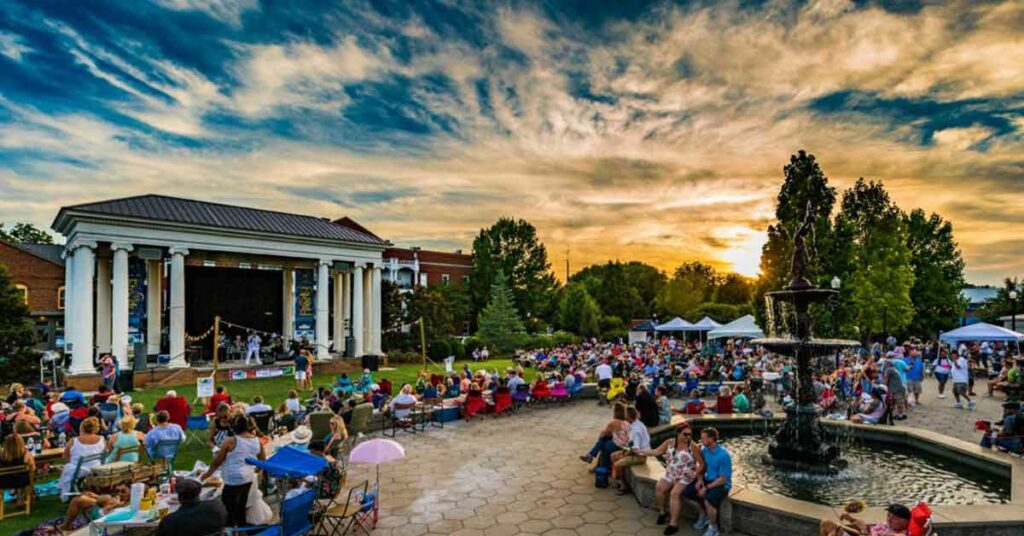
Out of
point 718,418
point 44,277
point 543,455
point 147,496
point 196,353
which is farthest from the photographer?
point 44,277

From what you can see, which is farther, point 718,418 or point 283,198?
point 283,198

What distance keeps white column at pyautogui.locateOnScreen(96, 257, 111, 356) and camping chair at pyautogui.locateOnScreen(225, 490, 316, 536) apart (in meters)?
27.9

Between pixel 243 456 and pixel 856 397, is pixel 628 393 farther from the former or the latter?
pixel 243 456

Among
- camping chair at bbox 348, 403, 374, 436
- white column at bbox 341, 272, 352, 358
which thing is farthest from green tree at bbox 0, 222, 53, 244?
camping chair at bbox 348, 403, 374, 436

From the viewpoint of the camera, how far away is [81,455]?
26.1ft

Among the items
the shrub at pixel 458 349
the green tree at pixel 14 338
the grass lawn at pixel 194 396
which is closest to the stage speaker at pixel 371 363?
the grass lawn at pixel 194 396

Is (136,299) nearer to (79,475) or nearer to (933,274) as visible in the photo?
(79,475)

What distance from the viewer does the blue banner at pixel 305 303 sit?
106ft

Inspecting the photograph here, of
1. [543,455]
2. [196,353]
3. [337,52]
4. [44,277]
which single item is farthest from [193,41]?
[44,277]

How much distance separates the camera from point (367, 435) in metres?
13.2

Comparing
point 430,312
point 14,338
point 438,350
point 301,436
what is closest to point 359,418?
point 301,436

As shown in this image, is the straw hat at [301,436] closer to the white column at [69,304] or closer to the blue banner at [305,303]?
the white column at [69,304]

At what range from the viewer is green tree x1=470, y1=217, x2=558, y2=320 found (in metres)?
59.5

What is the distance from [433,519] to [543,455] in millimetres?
3986
